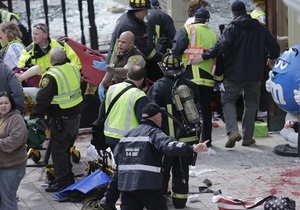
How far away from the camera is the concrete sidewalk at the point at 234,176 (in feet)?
36.5

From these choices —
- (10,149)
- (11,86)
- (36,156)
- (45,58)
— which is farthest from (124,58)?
(10,149)

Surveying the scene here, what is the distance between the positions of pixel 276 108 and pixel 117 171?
462 centimetres

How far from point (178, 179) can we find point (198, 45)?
2.66 meters

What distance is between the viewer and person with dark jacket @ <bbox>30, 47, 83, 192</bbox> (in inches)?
445

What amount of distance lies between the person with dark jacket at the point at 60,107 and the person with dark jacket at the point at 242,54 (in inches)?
81.1

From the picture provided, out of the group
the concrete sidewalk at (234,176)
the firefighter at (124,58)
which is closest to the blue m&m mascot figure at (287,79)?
the concrete sidewalk at (234,176)

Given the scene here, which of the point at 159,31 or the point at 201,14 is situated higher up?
the point at 201,14

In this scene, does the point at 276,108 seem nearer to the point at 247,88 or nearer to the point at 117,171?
the point at 247,88

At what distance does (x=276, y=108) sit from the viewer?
13656 mm

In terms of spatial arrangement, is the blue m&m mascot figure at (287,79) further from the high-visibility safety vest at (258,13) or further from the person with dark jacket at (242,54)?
the high-visibility safety vest at (258,13)

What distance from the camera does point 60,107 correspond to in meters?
11.4

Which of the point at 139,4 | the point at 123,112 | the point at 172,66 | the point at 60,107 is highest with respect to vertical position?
the point at 139,4

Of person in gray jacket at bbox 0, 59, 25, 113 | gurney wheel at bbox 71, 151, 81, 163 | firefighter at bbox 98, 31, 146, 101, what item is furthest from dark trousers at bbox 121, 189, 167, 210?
gurney wheel at bbox 71, 151, 81, 163

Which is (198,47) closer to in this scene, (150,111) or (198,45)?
(198,45)
